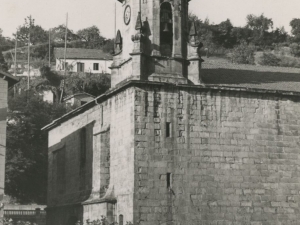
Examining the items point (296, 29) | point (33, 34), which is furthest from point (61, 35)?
point (296, 29)

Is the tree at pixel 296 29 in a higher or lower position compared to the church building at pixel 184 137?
higher

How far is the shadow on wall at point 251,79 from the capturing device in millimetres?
32438

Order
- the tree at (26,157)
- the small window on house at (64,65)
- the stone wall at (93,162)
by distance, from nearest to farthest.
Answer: the stone wall at (93,162) → the tree at (26,157) → the small window on house at (64,65)

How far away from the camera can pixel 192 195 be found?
97.2 ft

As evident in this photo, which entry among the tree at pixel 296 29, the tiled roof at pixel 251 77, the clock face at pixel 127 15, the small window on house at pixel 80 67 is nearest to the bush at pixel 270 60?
the tree at pixel 296 29

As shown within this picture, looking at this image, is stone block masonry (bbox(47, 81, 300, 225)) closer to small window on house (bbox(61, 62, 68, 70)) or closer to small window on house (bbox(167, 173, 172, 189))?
small window on house (bbox(167, 173, 172, 189))

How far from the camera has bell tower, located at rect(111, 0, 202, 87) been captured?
30.5 m

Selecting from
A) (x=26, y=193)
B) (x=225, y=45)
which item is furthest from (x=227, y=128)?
→ (x=225, y=45)

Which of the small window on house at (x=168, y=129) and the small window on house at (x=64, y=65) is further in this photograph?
the small window on house at (x=64, y=65)

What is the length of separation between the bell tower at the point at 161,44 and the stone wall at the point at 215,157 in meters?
1.02

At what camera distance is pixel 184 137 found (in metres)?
30.0

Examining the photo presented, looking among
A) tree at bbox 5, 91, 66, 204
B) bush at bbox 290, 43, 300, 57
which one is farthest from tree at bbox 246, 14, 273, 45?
tree at bbox 5, 91, 66, 204

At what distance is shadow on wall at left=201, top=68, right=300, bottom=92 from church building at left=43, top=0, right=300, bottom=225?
0.29 ft

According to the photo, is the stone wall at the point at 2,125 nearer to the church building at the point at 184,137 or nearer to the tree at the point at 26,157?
the church building at the point at 184,137
